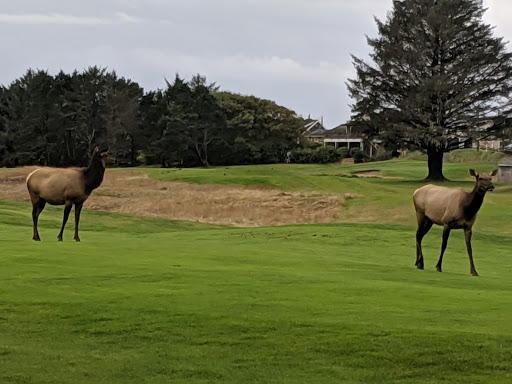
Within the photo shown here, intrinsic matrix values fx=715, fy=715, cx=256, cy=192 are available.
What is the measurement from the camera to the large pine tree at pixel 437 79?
60.8 m

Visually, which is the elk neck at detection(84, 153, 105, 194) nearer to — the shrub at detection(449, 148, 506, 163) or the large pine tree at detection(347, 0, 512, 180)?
the large pine tree at detection(347, 0, 512, 180)

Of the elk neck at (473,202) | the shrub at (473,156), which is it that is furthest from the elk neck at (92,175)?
the shrub at (473,156)

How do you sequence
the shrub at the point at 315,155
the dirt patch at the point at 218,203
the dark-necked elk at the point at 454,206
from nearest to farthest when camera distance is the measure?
the dark-necked elk at the point at 454,206
the dirt patch at the point at 218,203
the shrub at the point at 315,155

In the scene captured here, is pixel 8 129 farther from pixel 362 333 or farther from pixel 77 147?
pixel 362 333

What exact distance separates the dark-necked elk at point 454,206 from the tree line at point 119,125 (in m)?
74.4

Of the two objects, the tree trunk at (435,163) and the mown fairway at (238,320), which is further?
the tree trunk at (435,163)

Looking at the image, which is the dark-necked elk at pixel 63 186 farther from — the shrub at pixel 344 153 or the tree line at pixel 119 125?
the shrub at pixel 344 153

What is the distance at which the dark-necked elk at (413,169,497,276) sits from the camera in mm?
17156

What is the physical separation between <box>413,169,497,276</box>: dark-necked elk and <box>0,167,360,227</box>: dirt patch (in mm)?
20254

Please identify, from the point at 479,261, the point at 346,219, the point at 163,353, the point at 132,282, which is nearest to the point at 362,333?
the point at 163,353

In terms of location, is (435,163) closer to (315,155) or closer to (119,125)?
(315,155)

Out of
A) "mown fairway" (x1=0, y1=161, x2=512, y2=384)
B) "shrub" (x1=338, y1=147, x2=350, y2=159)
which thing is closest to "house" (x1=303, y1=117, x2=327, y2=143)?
"shrub" (x1=338, y1=147, x2=350, y2=159)

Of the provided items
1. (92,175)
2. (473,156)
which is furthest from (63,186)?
(473,156)

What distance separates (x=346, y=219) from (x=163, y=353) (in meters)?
31.4
